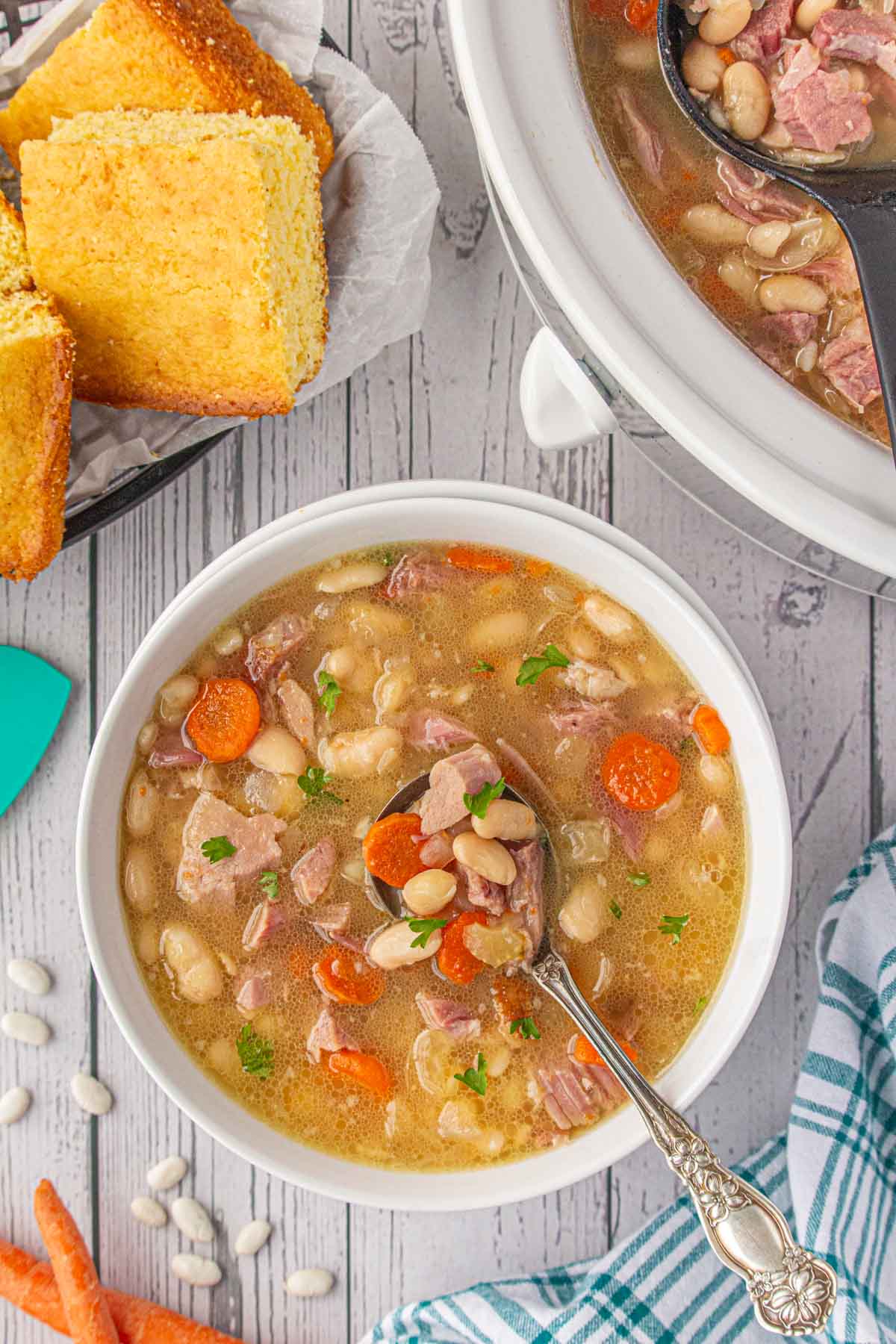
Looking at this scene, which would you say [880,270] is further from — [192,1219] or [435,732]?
[192,1219]

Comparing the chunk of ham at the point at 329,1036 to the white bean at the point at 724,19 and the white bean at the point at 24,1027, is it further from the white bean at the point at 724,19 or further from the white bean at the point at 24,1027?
the white bean at the point at 724,19

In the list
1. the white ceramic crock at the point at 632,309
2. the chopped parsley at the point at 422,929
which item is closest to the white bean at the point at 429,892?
the chopped parsley at the point at 422,929

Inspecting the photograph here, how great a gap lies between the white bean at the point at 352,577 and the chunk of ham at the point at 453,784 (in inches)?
10.5

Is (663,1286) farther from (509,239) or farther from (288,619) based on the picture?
(509,239)

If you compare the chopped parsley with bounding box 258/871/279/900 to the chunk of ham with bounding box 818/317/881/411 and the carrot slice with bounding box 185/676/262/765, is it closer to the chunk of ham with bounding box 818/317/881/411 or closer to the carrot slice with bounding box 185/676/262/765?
the carrot slice with bounding box 185/676/262/765

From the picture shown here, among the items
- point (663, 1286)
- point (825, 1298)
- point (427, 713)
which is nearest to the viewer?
point (825, 1298)

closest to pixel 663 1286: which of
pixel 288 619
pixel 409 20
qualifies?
pixel 288 619

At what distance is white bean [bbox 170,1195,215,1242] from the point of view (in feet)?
5.99

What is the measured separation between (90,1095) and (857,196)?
1.58 meters

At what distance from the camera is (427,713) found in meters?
1.63

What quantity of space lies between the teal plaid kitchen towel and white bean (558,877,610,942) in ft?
1.22

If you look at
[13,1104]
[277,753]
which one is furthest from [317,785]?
[13,1104]

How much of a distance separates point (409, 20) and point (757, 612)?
38.9 inches

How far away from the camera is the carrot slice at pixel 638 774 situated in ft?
5.33
